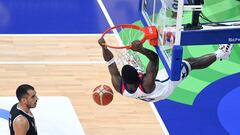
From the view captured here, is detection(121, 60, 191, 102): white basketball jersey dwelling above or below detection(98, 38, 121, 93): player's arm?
below

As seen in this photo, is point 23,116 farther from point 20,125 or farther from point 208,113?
point 208,113

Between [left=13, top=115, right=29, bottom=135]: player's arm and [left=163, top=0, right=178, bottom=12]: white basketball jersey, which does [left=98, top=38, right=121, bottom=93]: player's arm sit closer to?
[left=163, top=0, right=178, bottom=12]: white basketball jersey

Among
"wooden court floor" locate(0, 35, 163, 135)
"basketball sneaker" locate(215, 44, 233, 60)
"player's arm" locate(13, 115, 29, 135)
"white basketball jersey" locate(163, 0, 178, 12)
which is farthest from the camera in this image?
"wooden court floor" locate(0, 35, 163, 135)

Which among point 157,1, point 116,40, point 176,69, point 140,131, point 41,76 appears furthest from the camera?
point 116,40

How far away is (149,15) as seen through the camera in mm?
8266

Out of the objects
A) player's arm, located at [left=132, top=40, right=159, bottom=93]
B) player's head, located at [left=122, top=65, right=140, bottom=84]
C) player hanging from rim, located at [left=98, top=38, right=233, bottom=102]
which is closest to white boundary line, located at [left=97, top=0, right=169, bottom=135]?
player hanging from rim, located at [left=98, top=38, right=233, bottom=102]

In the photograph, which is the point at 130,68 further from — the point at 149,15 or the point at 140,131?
the point at 140,131

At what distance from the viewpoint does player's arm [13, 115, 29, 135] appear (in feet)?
24.2

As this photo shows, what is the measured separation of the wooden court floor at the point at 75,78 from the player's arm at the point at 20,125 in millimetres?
2296

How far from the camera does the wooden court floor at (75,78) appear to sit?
9.88 metres

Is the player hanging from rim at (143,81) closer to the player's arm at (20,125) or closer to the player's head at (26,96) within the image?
the player's head at (26,96)

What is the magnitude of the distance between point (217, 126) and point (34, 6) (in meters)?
5.75

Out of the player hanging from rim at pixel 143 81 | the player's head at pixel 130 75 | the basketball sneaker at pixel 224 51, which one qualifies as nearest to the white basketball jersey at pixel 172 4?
the player hanging from rim at pixel 143 81

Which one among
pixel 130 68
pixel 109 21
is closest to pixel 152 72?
pixel 130 68
